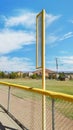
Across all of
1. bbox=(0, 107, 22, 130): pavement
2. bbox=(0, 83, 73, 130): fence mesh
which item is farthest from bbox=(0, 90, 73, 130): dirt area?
bbox=(0, 107, 22, 130): pavement

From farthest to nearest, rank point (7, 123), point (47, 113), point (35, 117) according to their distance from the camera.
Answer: point (7, 123) < point (35, 117) < point (47, 113)

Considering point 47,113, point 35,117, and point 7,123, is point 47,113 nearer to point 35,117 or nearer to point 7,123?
point 35,117

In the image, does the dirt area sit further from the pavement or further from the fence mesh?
the pavement

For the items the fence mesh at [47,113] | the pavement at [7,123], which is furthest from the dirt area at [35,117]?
the pavement at [7,123]

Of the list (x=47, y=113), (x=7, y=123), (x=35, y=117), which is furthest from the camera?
(x=7, y=123)

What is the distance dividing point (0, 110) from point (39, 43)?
536 centimetres

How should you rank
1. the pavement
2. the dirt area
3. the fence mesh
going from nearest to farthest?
the fence mesh, the dirt area, the pavement

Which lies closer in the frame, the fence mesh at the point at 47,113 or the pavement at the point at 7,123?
the fence mesh at the point at 47,113

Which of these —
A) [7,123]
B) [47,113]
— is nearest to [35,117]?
[47,113]

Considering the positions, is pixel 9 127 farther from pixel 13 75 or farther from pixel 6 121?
pixel 13 75

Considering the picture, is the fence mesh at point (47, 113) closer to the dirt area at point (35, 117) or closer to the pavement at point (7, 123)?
the dirt area at point (35, 117)

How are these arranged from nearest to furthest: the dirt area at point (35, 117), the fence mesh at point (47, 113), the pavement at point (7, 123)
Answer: the fence mesh at point (47, 113) < the dirt area at point (35, 117) < the pavement at point (7, 123)

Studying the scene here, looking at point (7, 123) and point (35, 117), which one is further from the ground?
point (35, 117)

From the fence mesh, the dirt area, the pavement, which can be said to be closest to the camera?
the fence mesh
